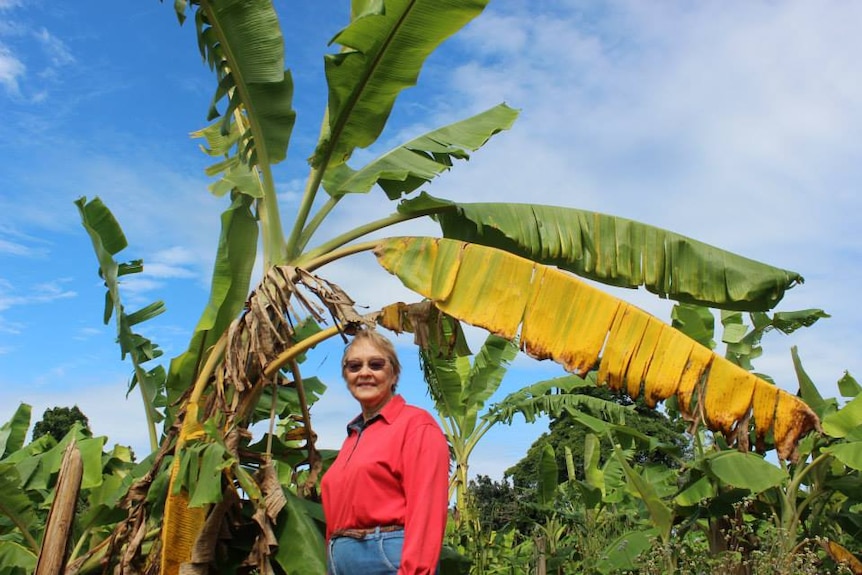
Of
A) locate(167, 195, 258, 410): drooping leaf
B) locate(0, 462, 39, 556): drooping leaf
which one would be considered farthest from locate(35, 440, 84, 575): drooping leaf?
locate(0, 462, 39, 556): drooping leaf

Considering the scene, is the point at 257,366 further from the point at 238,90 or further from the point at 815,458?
the point at 815,458

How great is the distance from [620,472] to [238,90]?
21.9ft

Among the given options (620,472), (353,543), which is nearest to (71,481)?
(353,543)

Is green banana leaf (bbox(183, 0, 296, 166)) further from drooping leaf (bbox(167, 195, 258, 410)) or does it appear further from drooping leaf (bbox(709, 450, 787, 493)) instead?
drooping leaf (bbox(709, 450, 787, 493))

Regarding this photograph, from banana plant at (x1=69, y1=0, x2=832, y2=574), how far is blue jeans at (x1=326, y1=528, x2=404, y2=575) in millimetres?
1506

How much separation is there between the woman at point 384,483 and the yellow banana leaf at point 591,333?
1601mm

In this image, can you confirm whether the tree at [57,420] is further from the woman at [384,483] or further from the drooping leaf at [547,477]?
the woman at [384,483]

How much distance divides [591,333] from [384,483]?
6.32 feet

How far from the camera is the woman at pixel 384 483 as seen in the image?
2.64 m

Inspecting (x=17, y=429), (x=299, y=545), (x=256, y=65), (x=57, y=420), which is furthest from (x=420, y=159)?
(x=57, y=420)

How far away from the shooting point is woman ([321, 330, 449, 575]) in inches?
104

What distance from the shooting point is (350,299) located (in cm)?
470

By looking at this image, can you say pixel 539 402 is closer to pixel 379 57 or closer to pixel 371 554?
pixel 379 57

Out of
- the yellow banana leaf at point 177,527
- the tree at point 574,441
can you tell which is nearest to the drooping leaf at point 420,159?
the yellow banana leaf at point 177,527
